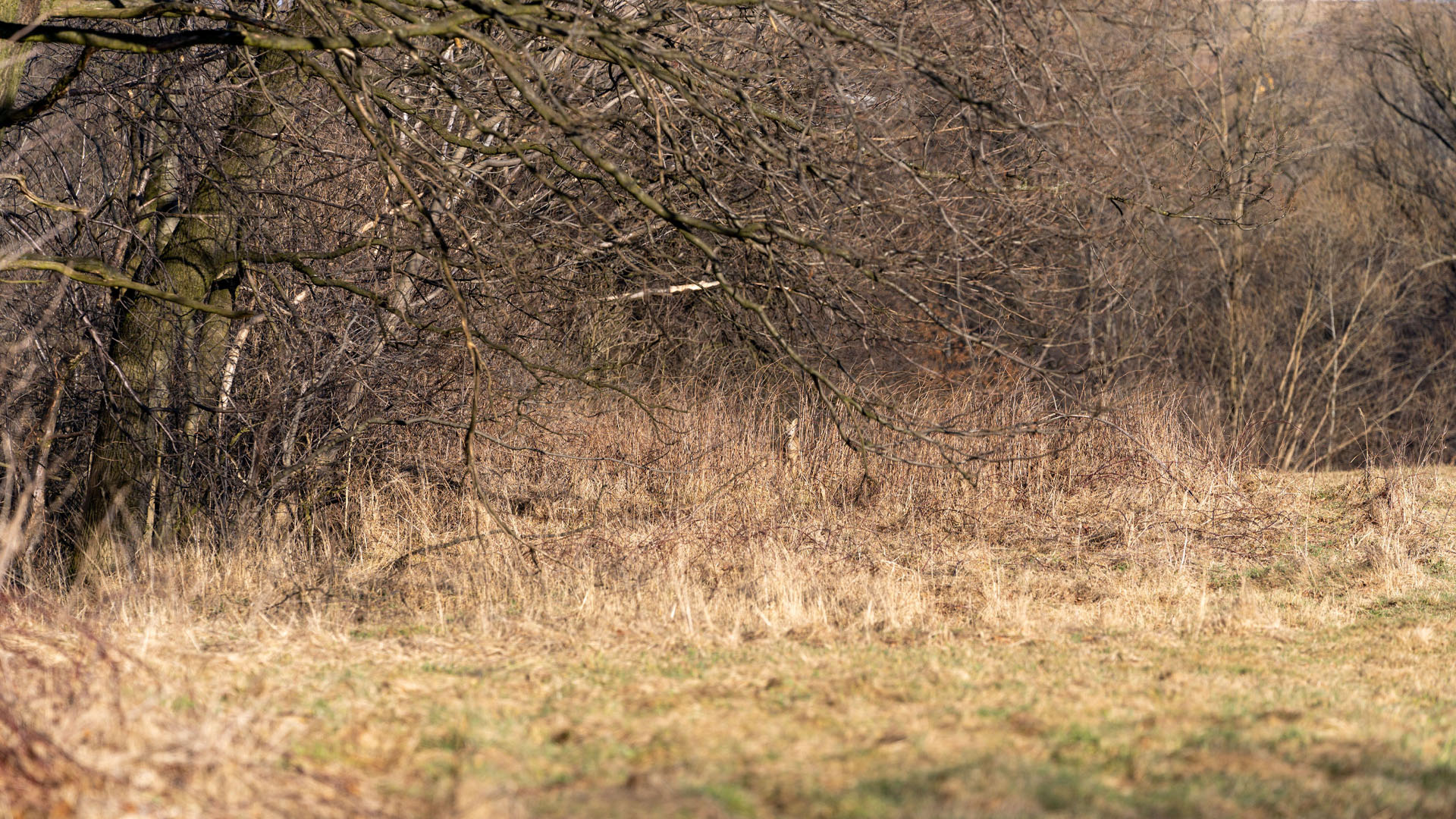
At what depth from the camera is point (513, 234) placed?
27.8 ft

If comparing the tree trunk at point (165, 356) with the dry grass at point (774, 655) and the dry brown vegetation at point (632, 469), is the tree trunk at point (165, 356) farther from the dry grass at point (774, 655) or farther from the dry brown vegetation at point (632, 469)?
the dry grass at point (774, 655)

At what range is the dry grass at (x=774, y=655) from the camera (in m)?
3.35

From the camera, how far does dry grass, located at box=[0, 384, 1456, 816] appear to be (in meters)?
3.35

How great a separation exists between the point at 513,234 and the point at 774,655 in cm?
438

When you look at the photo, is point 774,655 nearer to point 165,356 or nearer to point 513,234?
point 513,234

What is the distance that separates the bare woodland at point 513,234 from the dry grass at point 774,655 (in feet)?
1.67

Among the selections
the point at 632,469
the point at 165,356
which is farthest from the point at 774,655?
the point at 632,469

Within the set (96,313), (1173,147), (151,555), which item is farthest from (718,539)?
(1173,147)

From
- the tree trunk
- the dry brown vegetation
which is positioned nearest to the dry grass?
the dry brown vegetation

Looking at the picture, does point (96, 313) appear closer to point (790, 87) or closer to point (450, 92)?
point (450, 92)

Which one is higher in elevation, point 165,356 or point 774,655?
point 165,356

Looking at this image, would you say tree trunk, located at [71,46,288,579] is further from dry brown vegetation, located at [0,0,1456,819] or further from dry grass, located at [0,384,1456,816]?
dry grass, located at [0,384,1456,816]

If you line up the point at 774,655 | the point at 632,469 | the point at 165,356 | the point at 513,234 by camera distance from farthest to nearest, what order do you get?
the point at 632,469 → the point at 513,234 → the point at 165,356 → the point at 774,655

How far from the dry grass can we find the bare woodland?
1.67 ft
